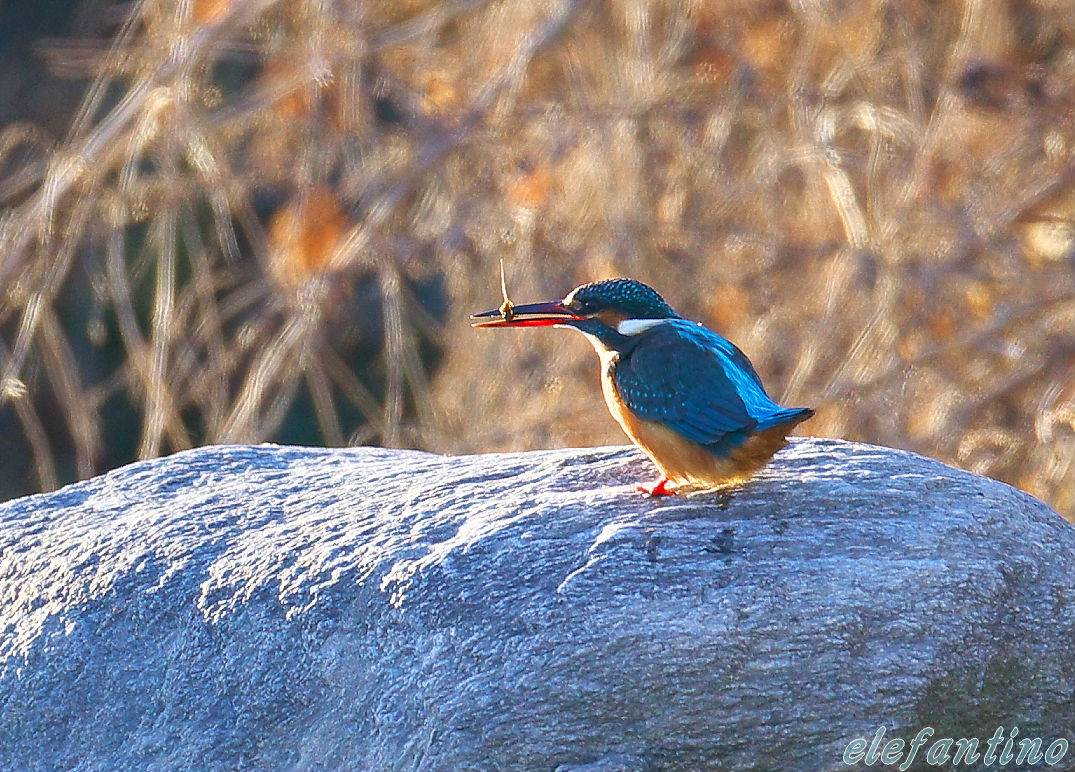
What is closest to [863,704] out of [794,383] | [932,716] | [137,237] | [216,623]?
[932,716]

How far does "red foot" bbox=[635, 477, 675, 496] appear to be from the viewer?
110 inches

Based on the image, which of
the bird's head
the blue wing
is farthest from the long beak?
the blue wing

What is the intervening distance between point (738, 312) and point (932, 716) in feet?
8.58

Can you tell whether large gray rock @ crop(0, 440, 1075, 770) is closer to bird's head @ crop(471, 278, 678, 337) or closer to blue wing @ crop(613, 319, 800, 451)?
blue wing @ crop(613, 319, 800, 451)

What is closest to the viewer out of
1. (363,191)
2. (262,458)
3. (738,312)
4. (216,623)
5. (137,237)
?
(216,623)

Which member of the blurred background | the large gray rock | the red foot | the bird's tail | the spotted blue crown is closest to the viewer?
the large gray rock

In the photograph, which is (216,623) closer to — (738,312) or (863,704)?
(863,704)

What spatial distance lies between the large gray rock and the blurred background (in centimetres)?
108

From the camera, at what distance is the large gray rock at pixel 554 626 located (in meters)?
2.38

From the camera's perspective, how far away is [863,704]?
2395mm

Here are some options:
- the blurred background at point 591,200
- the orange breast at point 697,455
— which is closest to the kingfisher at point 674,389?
the orange breast at point 697,455

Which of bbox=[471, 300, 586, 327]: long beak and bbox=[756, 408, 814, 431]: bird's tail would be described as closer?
bbox=[756, 408, 814, 431]: bird's tail

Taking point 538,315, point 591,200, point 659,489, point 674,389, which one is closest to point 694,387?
point 674,389

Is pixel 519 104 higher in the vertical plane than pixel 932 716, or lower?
higher
